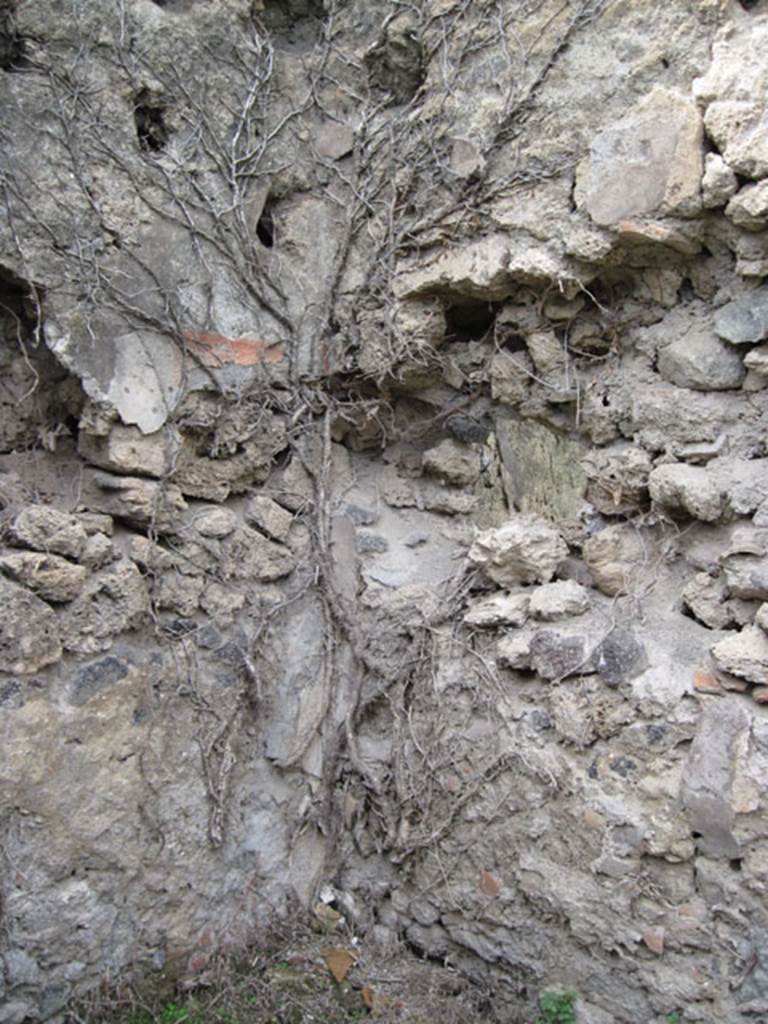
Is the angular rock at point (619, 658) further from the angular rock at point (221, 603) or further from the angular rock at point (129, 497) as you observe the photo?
the angular rock at point (129, 497)

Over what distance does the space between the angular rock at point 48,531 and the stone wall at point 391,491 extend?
0.04 feet

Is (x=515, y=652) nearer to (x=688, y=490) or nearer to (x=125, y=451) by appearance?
(x=688, y=490)

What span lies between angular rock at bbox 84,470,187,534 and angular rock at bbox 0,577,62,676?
42cm

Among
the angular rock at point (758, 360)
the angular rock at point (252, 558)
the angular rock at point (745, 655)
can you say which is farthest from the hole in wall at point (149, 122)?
the angular rock at point (745, 655)

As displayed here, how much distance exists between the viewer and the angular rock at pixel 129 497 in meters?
2.59

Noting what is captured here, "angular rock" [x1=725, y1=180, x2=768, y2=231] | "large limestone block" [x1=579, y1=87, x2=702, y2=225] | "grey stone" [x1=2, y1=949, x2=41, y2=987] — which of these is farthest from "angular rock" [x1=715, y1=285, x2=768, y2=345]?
"grey stone" [x1=2, y1=949, x2=41, y2=987]

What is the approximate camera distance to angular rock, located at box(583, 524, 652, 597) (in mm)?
2498

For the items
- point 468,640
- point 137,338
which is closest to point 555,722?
point 468,640

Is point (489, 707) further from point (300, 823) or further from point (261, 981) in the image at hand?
point (261, 981)

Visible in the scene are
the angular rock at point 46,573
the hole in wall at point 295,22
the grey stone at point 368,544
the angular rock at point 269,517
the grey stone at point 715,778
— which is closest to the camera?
the grey stone at point 715,778

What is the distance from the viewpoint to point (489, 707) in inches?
101

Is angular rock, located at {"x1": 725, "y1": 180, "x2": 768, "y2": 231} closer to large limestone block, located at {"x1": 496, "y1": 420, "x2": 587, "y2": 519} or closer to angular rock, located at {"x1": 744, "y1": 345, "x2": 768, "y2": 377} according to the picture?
angular rock, located at {"x1": 744, "y1": 345, "x2": 768, "y2": 377}

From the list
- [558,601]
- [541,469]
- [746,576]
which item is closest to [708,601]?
[746,576]

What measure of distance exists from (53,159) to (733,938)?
124 inches
